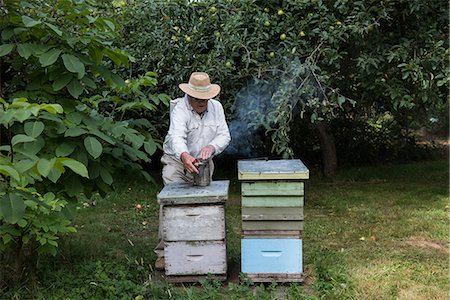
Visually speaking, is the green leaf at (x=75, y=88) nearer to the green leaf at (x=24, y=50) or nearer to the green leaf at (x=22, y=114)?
the green leaf at (x=24, y=50)

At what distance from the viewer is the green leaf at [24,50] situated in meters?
3.12

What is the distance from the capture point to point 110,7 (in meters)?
6.27

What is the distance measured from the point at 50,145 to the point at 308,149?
231 inches

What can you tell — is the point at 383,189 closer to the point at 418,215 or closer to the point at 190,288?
the point at 418,215

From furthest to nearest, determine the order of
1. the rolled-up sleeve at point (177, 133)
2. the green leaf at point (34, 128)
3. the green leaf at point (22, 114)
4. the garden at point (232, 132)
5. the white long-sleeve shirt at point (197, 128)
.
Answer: the white long-sleeve shirt at point (197, 128), the rolled-up sleeve at point (177, 133), the garden at point (232, 132), the green leaf at point (34, 128), the green leaf at point (22, 114)

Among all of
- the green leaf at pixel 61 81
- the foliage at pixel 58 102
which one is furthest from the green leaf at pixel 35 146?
the green leaf at pixel 61 81

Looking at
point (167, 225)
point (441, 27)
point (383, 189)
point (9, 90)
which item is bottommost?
point (383, 189)

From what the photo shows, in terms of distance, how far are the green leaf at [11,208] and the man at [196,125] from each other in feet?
4.04

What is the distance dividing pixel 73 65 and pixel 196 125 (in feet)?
3.33

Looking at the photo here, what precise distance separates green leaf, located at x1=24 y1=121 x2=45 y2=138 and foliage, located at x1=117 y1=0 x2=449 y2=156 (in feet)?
8.39

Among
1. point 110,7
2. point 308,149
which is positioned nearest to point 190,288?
point 110,7

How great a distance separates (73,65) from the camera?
10.2 feet

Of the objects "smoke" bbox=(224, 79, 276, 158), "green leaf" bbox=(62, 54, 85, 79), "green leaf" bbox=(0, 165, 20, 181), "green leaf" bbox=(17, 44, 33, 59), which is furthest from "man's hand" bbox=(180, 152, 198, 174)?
"smoke" bbox=(224, 79, 276, 158)

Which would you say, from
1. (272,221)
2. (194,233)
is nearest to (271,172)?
(272,221)
